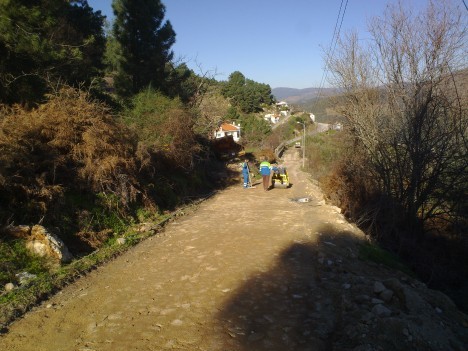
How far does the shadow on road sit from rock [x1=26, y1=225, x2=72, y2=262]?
3.73m

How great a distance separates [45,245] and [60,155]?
120 inches

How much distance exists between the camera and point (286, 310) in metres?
5.14

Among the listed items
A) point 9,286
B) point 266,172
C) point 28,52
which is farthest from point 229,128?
point 9,286

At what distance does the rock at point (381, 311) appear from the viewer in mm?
4781

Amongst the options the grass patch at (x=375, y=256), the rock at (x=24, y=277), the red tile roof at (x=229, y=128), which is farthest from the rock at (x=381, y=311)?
the red tile roof at (x=229, y=128)

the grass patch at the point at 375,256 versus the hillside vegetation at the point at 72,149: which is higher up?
the hillside vegetation at the point at 72,149

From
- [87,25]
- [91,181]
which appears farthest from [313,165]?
[91,181]

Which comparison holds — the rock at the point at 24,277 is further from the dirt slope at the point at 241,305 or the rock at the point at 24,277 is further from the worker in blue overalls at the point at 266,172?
the worker in blue overalls at the point at 266,172

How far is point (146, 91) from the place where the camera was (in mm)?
17438

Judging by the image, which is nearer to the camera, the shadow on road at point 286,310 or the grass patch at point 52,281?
the shadow on road at point 286,310

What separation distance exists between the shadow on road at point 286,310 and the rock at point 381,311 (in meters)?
0.50

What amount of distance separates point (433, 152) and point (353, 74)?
233 inches

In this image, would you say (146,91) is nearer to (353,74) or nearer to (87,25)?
(87,25)

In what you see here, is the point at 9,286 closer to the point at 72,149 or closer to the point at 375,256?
the point at 72,149
